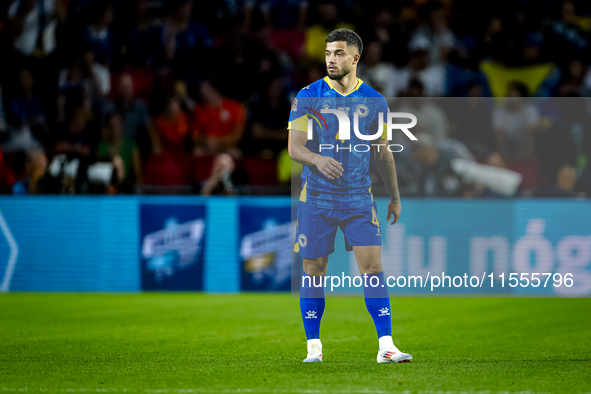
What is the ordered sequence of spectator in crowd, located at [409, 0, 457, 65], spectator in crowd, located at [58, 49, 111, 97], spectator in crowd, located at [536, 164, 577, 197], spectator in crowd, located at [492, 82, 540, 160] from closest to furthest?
spectator in crowd, located at [492, 82, 540, 160] < spectator in crowd, located at [536, 164, 577, 197] < spectator in crowd, located at [58, 49, 111, 97] < spectator in crowd, located at [409, 0, 457, 65]

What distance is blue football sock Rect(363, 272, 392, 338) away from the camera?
5113 millimetres

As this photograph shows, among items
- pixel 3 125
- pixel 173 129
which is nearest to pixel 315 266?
pixel 173 129

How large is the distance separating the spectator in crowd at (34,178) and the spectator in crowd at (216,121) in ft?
6.70

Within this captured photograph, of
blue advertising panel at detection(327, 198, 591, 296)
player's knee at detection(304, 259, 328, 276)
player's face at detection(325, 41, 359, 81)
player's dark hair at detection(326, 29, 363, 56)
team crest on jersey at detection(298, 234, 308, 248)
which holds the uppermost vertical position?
player's dark hair at detection(326, 29, 363, 56)

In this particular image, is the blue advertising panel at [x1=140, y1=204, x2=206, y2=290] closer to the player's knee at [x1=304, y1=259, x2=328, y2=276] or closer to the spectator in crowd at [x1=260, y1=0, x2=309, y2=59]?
the spectator in crowd at [x1=260, y1=0, x2=309, y2=59]

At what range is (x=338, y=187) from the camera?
5168mm

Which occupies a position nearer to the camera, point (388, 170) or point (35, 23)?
point (388, 170)

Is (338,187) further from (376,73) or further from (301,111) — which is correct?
(376,73)

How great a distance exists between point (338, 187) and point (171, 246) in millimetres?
4864

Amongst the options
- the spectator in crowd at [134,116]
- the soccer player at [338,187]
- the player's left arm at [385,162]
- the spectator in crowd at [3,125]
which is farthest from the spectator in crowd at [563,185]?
→ the spectator in crowd at [3,125]

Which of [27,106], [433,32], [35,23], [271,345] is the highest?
[35,23]

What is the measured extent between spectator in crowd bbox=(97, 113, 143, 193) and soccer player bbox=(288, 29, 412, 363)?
5274mm

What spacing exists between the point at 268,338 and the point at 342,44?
2.61 m

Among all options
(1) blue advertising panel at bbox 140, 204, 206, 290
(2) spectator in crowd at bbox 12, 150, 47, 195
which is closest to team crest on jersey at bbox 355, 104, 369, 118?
(1) blue advertising panel at bbox 140, 204, 206, 290
